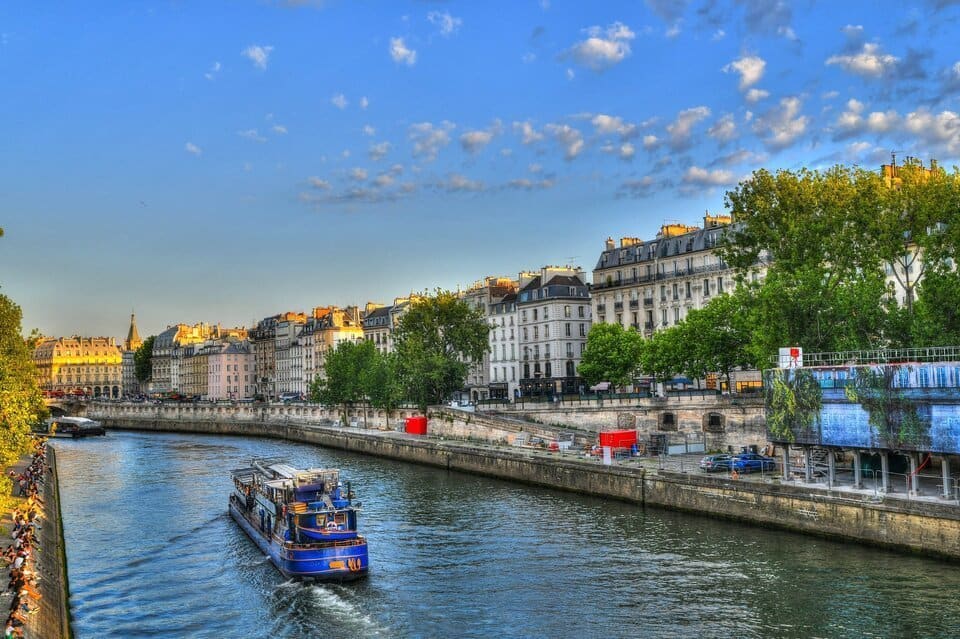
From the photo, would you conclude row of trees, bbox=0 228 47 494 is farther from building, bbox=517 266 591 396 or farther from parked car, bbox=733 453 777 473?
building, bbox=517 266 591 396

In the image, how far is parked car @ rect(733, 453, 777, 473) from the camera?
4847 centimetres

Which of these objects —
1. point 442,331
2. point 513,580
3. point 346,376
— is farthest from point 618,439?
point 346,376

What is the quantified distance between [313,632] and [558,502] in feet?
80.4

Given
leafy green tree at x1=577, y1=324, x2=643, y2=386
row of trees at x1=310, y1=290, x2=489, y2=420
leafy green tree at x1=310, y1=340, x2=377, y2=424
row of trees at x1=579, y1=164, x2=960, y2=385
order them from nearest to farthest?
row of trees at x1=579, y1=164, x2=960, y2=385 → leafy green tree at x1=577, y1=324, x2=643, y2=386 → row of trees at x1=310, y1=290, x2=489, y2=420 → leafy green tree at x1=310, y1=340, x2=377, y2=424

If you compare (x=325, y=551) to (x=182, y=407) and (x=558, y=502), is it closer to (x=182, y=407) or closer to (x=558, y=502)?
(x=558, y=502)

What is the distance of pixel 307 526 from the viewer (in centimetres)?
3700

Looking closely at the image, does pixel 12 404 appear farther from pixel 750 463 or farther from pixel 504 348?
pixel 504 348

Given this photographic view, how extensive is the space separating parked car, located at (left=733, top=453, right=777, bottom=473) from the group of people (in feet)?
108

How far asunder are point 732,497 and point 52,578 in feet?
94.8

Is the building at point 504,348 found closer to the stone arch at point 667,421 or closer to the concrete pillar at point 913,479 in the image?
the stone arch at point 667,421

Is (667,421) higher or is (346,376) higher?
(346,376)

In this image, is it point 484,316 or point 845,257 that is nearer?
point 845,257

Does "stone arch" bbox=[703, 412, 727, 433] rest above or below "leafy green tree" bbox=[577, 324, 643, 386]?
below

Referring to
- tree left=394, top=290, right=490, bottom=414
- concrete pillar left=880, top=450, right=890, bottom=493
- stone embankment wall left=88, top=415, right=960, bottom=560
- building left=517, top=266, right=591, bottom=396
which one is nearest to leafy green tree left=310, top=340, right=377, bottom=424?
tree left=394, top=290, right=490, bottom=414
